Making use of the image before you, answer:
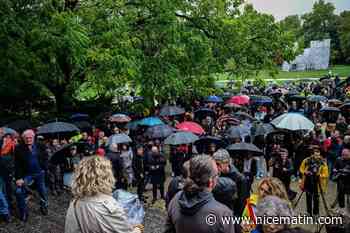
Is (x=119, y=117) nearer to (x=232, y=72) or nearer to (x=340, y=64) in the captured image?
(x=232, y=72)

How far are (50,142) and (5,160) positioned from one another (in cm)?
269

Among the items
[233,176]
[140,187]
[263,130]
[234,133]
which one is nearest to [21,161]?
[140,187]

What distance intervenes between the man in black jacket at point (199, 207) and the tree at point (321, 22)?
7942 cm

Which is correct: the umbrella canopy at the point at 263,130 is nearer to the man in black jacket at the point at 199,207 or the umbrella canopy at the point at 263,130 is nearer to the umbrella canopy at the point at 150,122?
the umbrella canopy at the point at 150,122

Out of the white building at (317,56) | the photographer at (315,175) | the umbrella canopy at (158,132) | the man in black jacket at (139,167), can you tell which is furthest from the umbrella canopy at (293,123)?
the white building at (317,56)

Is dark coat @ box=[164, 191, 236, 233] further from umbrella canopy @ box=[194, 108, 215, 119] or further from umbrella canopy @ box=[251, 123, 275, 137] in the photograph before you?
umbrella canopy @ box=[194, 108, 215, 119]

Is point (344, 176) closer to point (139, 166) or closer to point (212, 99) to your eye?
point (139, 166)

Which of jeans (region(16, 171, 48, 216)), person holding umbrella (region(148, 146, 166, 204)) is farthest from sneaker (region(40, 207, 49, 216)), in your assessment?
person holding umbrella (region(148, 146, 166, 204))

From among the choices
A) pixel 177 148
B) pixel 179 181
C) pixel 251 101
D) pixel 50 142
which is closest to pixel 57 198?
pixel 50 142

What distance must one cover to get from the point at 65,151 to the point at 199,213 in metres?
7.14

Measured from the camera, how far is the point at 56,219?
27.7 ft

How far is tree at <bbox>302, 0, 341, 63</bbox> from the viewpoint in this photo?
7725 centimetres

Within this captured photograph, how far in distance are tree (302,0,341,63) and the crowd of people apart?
67.4 m

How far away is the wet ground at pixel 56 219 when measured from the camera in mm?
7867
